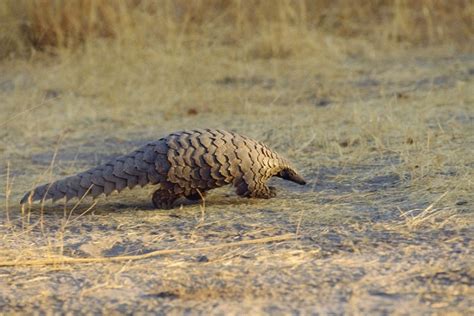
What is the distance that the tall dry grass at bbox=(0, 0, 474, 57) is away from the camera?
903 cm

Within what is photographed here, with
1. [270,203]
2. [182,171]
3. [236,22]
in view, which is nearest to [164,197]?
[182,171]

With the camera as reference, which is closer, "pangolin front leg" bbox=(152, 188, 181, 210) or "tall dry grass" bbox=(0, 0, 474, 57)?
"pangolin front leg" bbox=(152, 188, 181, 210)

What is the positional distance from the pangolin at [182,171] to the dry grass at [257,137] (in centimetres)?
9

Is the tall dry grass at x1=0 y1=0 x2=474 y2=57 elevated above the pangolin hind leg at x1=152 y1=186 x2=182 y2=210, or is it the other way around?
the tall dry grass at x1=0 y1=0 x2=474 y2=57

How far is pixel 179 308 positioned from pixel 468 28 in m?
7.03

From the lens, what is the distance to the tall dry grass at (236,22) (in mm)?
9031

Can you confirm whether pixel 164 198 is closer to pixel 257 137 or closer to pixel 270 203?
pixel 270 203

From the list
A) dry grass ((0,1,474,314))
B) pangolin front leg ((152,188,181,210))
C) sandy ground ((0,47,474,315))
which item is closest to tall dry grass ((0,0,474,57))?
dry grass ((0,1,474,314))

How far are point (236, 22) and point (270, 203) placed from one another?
17.8 ft

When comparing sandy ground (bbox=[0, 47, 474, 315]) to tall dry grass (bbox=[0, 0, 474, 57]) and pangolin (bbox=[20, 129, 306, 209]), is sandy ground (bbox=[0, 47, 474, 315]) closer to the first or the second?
pangolin (bbox=[20, 129, 306, 209])

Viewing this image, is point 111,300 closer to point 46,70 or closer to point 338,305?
point 338,305

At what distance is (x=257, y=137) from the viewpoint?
237 inches

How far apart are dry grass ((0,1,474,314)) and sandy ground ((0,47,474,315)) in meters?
0.01

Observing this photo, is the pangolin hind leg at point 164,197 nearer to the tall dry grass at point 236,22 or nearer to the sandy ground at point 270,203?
the sandy ground at point 270,203
